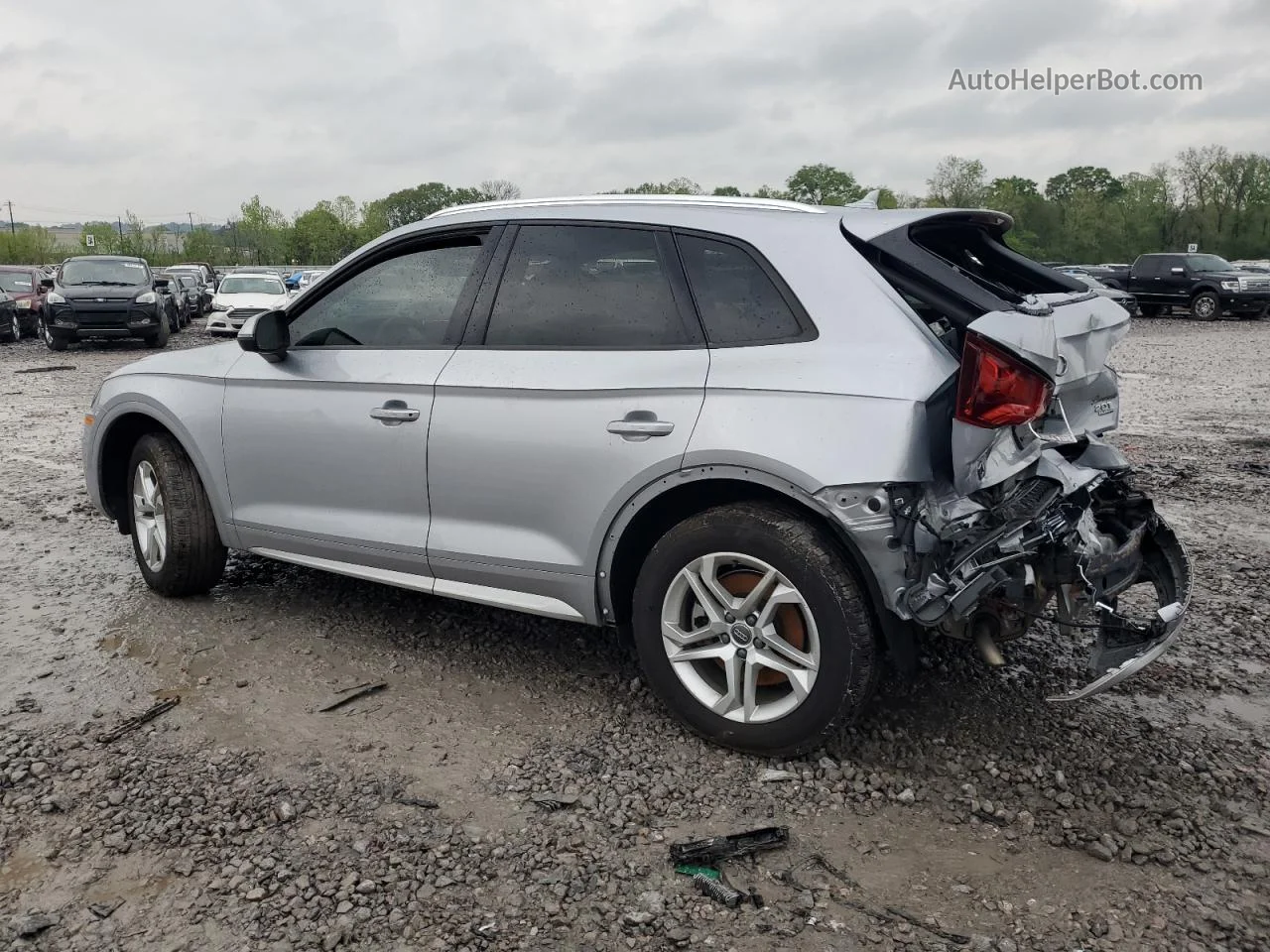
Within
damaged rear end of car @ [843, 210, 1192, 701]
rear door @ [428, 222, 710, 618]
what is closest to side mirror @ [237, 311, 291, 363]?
rear door @ [428, 222, 710, 618]

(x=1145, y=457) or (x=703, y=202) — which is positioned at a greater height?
(x=703, y=202)

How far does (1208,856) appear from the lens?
291 centimetres

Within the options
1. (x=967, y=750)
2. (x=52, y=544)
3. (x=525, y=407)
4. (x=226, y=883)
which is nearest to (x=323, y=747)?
(x=226, y=883)

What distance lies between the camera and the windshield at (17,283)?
24.4m

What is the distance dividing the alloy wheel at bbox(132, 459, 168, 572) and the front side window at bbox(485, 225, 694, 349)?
2.11 meters

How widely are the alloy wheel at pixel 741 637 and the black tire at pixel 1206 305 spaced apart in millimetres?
29542

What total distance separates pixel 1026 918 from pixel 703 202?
2470mm

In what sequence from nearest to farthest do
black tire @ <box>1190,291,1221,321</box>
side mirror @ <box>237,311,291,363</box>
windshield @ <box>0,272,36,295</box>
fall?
side mirror @ <box>237,311,291,363</box> → windshield @ <box>0,272,36,295</box> → black tire @ <box>1190,291,1221,321</box>

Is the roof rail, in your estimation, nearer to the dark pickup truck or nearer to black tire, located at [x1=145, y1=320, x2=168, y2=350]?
black tire, located at [x1=145, y1=320, x2=168, y2=350]

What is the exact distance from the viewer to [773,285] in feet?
11.4

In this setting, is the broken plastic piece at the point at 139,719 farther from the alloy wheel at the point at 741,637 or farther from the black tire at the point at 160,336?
the black tire at the point at 160,336

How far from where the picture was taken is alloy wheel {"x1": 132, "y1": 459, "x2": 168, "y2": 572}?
16.5 feet

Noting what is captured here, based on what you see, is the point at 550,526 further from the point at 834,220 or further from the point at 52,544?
the point at 52,544

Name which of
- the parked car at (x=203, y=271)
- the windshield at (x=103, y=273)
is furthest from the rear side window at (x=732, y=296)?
the parked car at (x=203, y=271)
